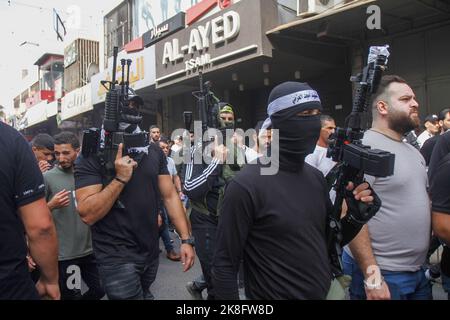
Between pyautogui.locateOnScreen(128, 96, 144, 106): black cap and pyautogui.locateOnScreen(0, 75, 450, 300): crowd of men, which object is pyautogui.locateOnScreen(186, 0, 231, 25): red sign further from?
pyautogui.locateOnScreen(128, 96, 144, 106): black cap

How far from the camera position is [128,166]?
2.68 m

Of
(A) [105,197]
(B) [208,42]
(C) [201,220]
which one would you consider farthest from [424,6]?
(A) [105,197]

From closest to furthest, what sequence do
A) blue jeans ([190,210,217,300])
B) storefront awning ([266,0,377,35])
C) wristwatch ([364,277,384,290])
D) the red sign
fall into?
1. wristwatch ([364,277,384,290])
2. blue jeans ([190,210,217,300])
3. storefront awning ([266,0,377,35])
4. the red sign

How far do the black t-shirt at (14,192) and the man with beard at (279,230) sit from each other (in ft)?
3.09

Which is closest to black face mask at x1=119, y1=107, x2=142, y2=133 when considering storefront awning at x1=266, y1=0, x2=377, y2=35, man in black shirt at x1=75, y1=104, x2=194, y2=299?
man in black shirt at x1=75, y1=104, x2=194, y2=299

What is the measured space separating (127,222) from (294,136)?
134 cm

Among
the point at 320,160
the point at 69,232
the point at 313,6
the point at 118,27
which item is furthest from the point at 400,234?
the point at 118,27

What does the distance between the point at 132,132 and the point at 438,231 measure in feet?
6.66

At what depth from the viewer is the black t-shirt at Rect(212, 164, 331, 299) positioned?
1.83m

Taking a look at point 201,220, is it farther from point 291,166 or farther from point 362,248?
point 291,166

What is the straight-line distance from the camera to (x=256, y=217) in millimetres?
1839

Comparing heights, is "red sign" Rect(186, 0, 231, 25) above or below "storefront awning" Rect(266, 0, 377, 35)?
above

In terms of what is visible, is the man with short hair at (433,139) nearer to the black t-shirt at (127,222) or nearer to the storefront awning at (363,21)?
the storefront awning at (363,21)

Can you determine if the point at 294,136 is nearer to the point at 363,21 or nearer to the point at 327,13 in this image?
the point at 327,13
